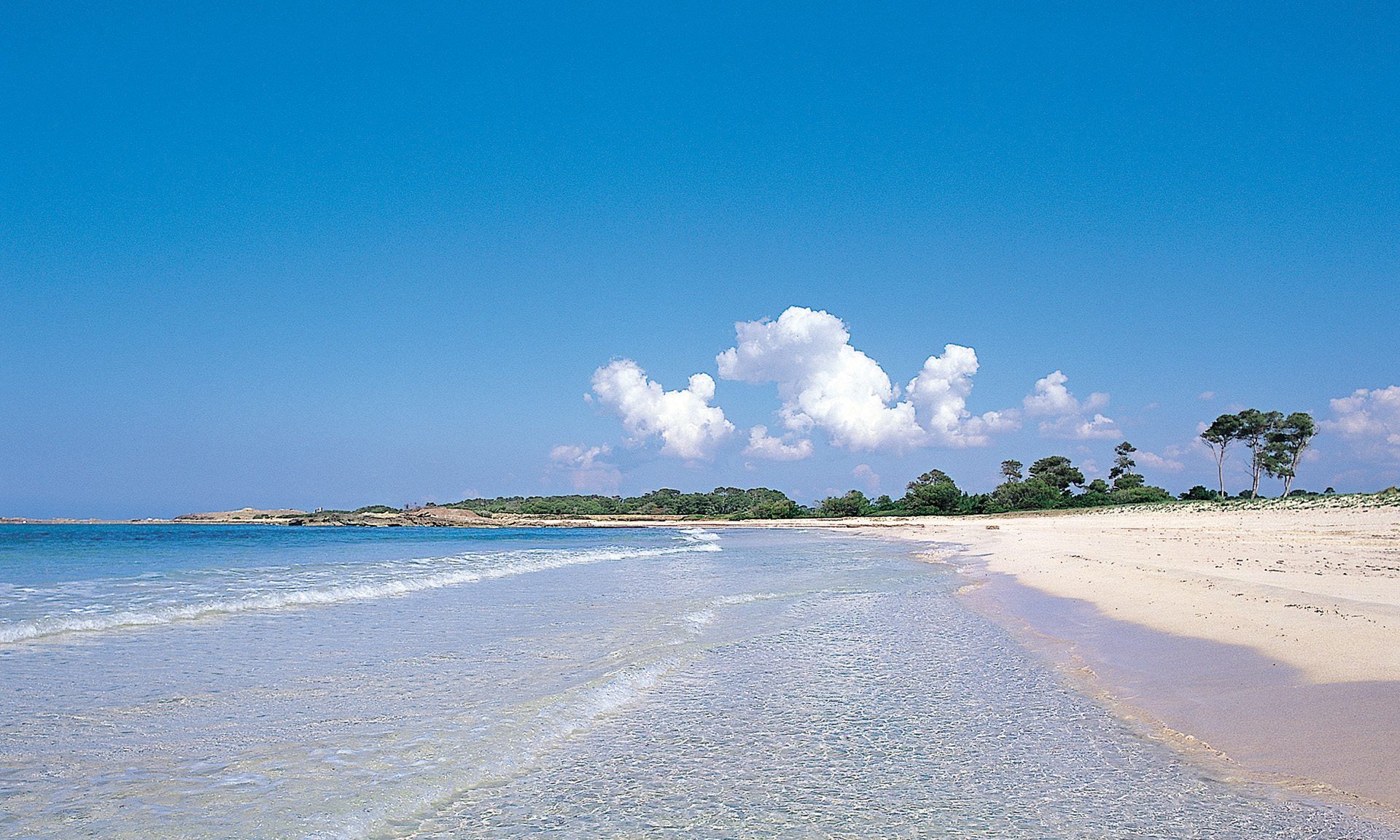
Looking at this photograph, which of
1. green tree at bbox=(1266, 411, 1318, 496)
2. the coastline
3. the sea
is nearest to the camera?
the sea

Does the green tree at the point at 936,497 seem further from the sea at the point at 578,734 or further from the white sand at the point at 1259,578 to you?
the sea at the point at 578,734

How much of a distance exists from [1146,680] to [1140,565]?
13408 millimetres

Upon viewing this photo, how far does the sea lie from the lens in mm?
4516

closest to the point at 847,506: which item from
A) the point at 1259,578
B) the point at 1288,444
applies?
the point at 1288,444

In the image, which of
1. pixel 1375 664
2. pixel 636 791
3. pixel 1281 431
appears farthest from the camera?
pixel 1281 431

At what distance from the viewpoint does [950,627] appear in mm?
11914

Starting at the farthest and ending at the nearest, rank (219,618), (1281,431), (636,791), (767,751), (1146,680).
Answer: (1281,431) → (219,618) → (1146,680) → (767,751) → (636,791)

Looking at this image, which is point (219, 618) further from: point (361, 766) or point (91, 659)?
point (361, 766)

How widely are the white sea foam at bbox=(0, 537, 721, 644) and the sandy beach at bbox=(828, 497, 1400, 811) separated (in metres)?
13.7

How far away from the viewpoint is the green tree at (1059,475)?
89.5m

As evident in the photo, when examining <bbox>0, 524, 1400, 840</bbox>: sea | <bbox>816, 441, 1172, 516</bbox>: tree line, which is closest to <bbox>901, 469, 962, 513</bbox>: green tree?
<bbox>816, 441, 1172, 516</bbox>: tree line

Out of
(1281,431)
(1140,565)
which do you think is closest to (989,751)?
(1140,565)

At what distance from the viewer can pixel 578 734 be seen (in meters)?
6.40

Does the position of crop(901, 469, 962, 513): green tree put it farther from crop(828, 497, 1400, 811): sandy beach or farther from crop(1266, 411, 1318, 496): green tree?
crop(828, 497, 1400, 811): sandy beach
